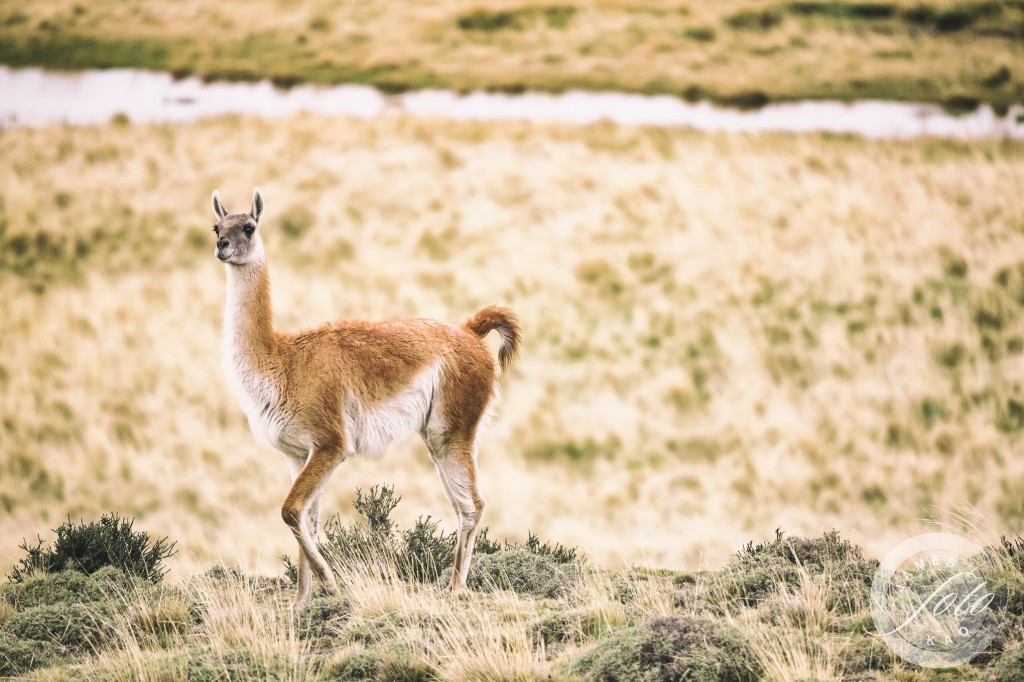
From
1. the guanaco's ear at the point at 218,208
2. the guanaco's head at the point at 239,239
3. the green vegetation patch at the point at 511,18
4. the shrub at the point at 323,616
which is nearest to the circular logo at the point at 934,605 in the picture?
the shrub at the point at 323,616

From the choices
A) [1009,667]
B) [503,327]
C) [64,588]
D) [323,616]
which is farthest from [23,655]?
[1009,667]

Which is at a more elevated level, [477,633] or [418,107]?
[418,107]

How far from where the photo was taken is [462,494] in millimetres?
6820

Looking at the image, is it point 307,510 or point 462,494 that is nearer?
point 307,510

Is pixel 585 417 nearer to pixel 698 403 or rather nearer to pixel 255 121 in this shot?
pixel 698 403

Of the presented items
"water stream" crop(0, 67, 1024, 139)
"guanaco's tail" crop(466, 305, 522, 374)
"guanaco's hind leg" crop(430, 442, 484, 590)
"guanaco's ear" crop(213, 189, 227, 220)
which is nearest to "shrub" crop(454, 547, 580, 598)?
"guanaco's hind leg" crop(430, 442, 484, 590)

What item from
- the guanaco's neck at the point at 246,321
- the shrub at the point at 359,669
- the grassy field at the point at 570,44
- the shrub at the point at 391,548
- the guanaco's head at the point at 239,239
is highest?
the grassy field at the point at 570,44

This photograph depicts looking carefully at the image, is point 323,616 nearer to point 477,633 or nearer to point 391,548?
point 391,548

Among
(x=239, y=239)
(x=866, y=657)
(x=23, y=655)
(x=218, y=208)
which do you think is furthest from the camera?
(x=218, y=208)

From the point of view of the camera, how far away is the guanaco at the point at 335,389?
21.0 ft

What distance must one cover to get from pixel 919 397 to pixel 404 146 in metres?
12.7

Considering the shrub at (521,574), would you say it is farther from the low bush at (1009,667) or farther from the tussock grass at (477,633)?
the low bush at (1009,667)

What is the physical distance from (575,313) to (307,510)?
40.5 ft

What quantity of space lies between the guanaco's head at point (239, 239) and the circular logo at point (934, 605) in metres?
4.44
